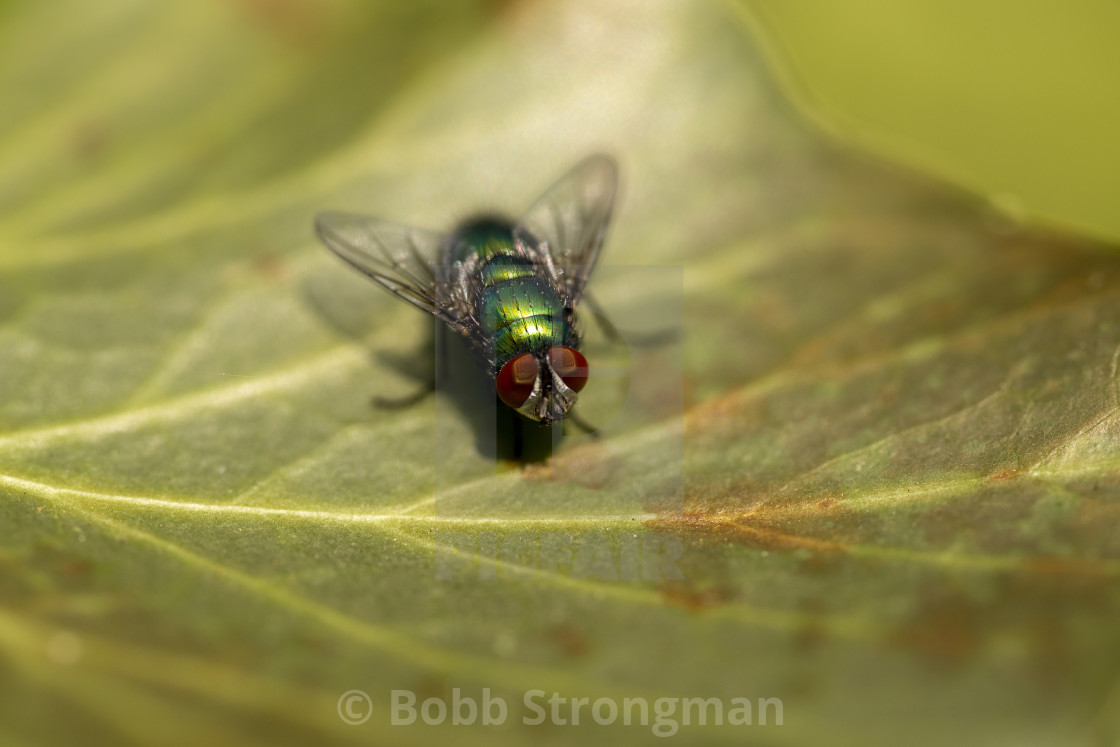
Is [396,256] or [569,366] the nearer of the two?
[569,366]

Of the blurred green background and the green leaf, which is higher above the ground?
the blurred green background

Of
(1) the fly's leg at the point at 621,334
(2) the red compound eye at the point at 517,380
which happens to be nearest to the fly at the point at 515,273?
(2) the red compound eye at the point at 517,380

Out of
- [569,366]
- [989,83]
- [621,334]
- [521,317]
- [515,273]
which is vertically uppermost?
[989,83]

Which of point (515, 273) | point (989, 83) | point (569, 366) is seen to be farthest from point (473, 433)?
point (989, 83)

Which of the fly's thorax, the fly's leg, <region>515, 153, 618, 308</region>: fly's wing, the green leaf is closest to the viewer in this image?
the green leaf

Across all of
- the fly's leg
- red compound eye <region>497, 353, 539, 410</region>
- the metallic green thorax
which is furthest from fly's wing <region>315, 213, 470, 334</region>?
the fly's leg

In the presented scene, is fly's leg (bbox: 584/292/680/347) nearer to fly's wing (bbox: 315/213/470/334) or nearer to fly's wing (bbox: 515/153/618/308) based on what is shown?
fly's wing (bbox: 515/153/618/308)

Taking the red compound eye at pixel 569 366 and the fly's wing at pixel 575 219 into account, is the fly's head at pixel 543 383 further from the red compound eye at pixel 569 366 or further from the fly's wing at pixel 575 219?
the fly's wing at pixel 575 219

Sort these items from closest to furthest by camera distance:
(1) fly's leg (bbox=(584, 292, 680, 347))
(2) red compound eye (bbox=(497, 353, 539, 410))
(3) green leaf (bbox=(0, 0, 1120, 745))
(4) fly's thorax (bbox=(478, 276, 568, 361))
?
(3) green leaf (bbox=(0, 0, 1120, 745)) → (2) red compound eye (bbox=(497, 353, 539, 410)) → (4) fly's thorax (bbox=(478, 276, 568, 361)) → (1) fly's leg (bbox=(584, 292, 680, 347))

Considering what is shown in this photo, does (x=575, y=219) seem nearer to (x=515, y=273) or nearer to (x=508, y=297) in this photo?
(x=515, y=273)
